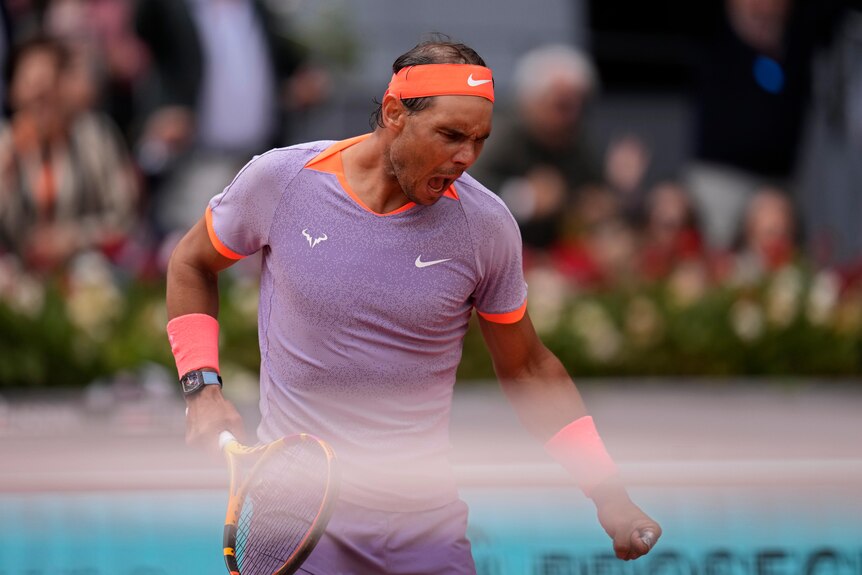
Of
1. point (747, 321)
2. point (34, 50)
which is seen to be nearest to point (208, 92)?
point (34, 50)

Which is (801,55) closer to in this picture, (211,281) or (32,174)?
(32,174)

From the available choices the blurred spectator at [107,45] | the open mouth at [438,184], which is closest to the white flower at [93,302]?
the blurred spectator at [107,45]

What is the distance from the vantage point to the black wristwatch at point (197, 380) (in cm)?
300

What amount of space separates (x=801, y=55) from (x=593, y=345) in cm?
351

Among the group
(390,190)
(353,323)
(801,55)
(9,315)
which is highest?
(390,190)

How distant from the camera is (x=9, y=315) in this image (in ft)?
21.9

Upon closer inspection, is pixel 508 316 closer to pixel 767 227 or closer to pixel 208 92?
pixel 208 92

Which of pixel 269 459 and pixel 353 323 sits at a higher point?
pixel 353 323

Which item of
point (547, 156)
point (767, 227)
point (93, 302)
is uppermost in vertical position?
point (547, 156)

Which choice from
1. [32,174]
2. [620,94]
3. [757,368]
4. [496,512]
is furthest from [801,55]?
[496,512]

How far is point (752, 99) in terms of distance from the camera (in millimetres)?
9781

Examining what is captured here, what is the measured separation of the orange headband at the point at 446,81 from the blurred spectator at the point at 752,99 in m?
7.01

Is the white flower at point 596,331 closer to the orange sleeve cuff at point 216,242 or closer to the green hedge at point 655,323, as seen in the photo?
the green hedge at point 655,323

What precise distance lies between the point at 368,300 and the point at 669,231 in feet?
21.4
